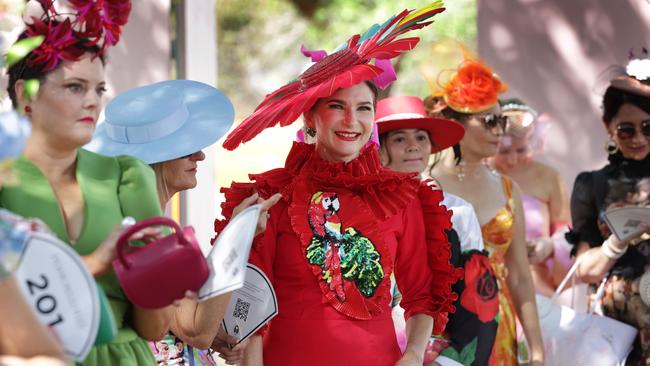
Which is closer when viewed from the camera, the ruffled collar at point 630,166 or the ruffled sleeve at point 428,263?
the ruffled sleeve at point 428,263

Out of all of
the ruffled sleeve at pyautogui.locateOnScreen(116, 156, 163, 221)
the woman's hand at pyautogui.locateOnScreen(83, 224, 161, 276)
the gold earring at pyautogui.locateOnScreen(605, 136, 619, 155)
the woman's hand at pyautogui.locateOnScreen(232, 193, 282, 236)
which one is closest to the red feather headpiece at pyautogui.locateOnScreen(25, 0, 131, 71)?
the ruffled sleeve at pyautogui.locateOnScreen(116, 156, 163, 221)

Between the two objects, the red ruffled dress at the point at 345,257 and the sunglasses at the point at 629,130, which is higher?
the sunglasses at the point at 629,130

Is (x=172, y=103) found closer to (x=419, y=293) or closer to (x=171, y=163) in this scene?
(x=171, y=163)

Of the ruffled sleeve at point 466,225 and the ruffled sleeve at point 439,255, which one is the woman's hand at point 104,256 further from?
the ruffled sleeve at point 466,225

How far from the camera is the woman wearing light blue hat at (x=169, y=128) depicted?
3.54 metres

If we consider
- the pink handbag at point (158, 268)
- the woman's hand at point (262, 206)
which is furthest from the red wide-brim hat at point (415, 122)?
the pink handbag at point (158, 268)

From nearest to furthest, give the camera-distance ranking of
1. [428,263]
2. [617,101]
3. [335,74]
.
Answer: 1. [335,74]
2. [428,263]
3. [617,101]

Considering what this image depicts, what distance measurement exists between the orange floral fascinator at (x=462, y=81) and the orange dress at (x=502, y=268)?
0.55 meters

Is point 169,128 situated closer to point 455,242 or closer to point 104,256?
point 104,256

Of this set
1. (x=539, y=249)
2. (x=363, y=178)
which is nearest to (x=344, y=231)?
(x=363, y=178)

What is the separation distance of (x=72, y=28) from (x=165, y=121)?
2.99 ft

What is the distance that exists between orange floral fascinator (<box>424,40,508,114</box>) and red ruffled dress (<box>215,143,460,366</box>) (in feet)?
5.87

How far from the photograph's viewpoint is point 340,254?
3.50m

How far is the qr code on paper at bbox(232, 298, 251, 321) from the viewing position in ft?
11.3
